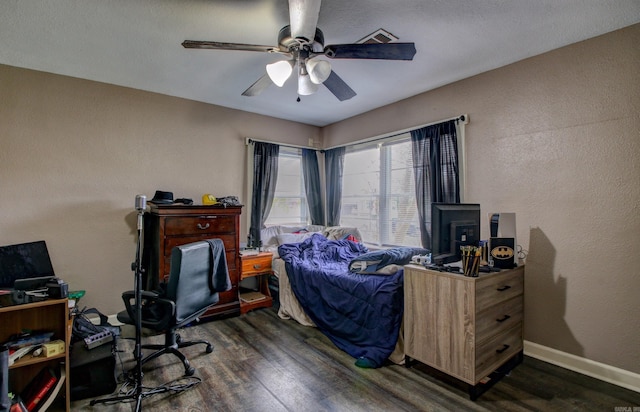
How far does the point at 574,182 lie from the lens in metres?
2.38

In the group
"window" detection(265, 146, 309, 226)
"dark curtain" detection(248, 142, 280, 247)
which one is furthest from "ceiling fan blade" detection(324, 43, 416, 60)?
"window" detection(265, 146, 309, 226)

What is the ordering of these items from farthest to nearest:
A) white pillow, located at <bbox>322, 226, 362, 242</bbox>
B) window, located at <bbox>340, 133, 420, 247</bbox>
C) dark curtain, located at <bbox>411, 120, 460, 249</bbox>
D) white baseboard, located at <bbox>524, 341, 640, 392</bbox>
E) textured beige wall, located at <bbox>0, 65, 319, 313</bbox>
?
white pillow, located at <bbox>322, 226, 362, 242</bbox> → window, located at <bbox>340, 133, 420, 247</bbox> → dark curtain, located at <bbox>411, 120, 460, 249</bbox> → textured beige wall, located at <bbox>0, 65, 319, 313</bbox> → white baseboard, located at <bbox>524, 341, 640, 392</bbox>

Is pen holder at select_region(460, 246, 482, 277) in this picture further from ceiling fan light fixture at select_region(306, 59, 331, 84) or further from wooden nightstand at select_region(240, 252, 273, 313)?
wooden nightstand at select_region(240, 252, 273, 313)

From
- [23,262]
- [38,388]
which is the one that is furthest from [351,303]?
[23,262]

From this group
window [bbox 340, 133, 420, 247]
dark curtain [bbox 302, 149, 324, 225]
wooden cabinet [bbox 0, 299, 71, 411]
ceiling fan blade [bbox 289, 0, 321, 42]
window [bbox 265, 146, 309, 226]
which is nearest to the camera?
ceiling fan blade [bbox 289, 0, 321, 42]

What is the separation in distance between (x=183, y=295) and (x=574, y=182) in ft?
10.3

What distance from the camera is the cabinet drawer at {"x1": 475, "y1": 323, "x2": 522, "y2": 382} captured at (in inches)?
78.7

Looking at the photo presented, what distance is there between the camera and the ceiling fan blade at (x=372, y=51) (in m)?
1.90

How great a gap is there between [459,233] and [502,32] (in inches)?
60.6

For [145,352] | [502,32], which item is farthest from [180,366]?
[502,32]

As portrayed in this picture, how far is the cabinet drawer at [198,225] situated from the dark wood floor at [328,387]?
1.13 m

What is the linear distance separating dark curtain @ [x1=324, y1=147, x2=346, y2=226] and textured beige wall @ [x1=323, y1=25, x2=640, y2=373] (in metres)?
2.09

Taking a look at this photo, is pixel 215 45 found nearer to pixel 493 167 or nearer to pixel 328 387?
pixel 328 387

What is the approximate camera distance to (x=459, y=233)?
2.36 metres
